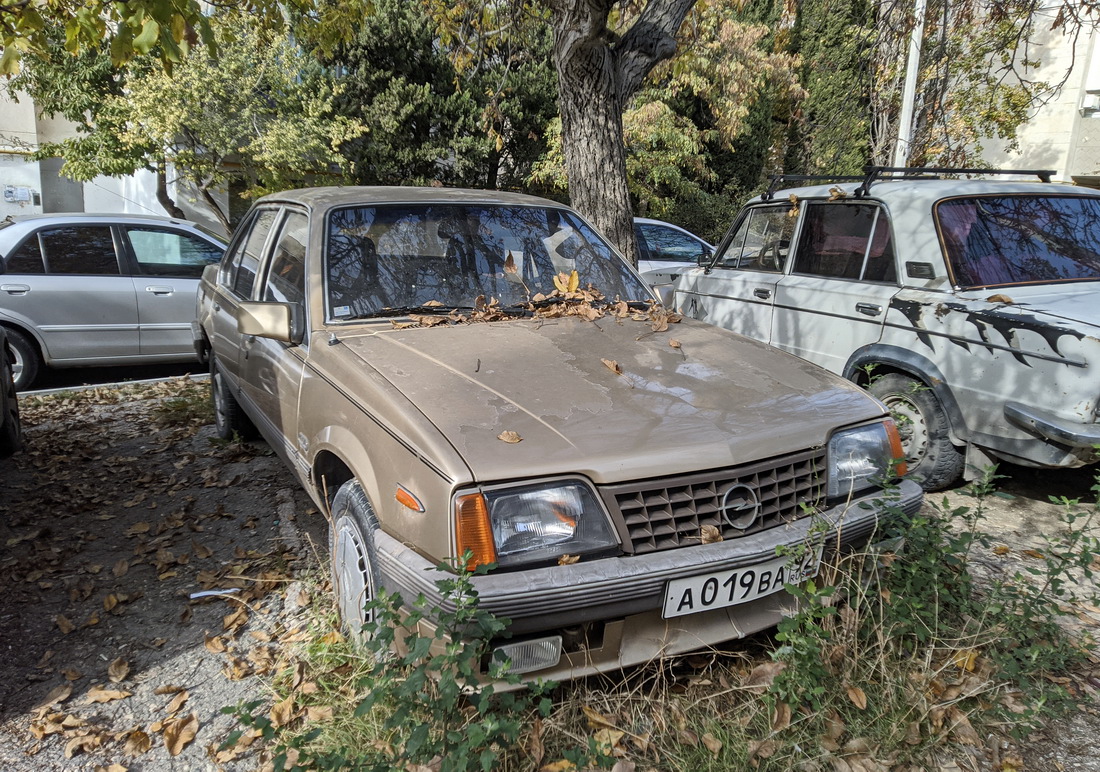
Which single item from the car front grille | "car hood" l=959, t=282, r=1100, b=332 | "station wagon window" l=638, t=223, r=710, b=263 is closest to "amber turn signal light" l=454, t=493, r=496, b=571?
the car front grille

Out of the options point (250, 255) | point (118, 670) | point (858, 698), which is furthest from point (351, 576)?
point (250, 255)

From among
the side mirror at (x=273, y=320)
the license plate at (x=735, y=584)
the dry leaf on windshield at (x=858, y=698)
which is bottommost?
the dry leaf on windshield at (x=858, y=698)

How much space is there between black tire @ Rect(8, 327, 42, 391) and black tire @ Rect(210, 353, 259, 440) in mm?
2854

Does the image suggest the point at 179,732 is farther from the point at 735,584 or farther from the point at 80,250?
the point at 80,250

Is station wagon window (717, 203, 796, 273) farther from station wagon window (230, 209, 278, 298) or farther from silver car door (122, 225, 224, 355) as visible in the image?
silver car door (122, 225, 224, 355)

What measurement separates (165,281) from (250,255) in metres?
3.83

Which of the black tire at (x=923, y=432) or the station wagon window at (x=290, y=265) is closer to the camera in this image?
the station wagon window at (x=290, y=265)

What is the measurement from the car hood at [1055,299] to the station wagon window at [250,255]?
3.97m

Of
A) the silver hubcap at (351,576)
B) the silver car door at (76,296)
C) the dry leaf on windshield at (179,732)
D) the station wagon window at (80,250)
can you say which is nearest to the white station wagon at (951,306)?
the silver hubcap at (351,576)

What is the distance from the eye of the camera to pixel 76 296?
719cm

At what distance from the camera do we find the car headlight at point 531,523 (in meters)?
2.18

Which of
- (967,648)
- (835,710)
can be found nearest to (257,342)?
(835,710)

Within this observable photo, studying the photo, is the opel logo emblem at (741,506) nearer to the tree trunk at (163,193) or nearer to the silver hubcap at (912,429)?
the silver hubcap at (912,429)

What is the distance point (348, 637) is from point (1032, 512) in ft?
12.6
